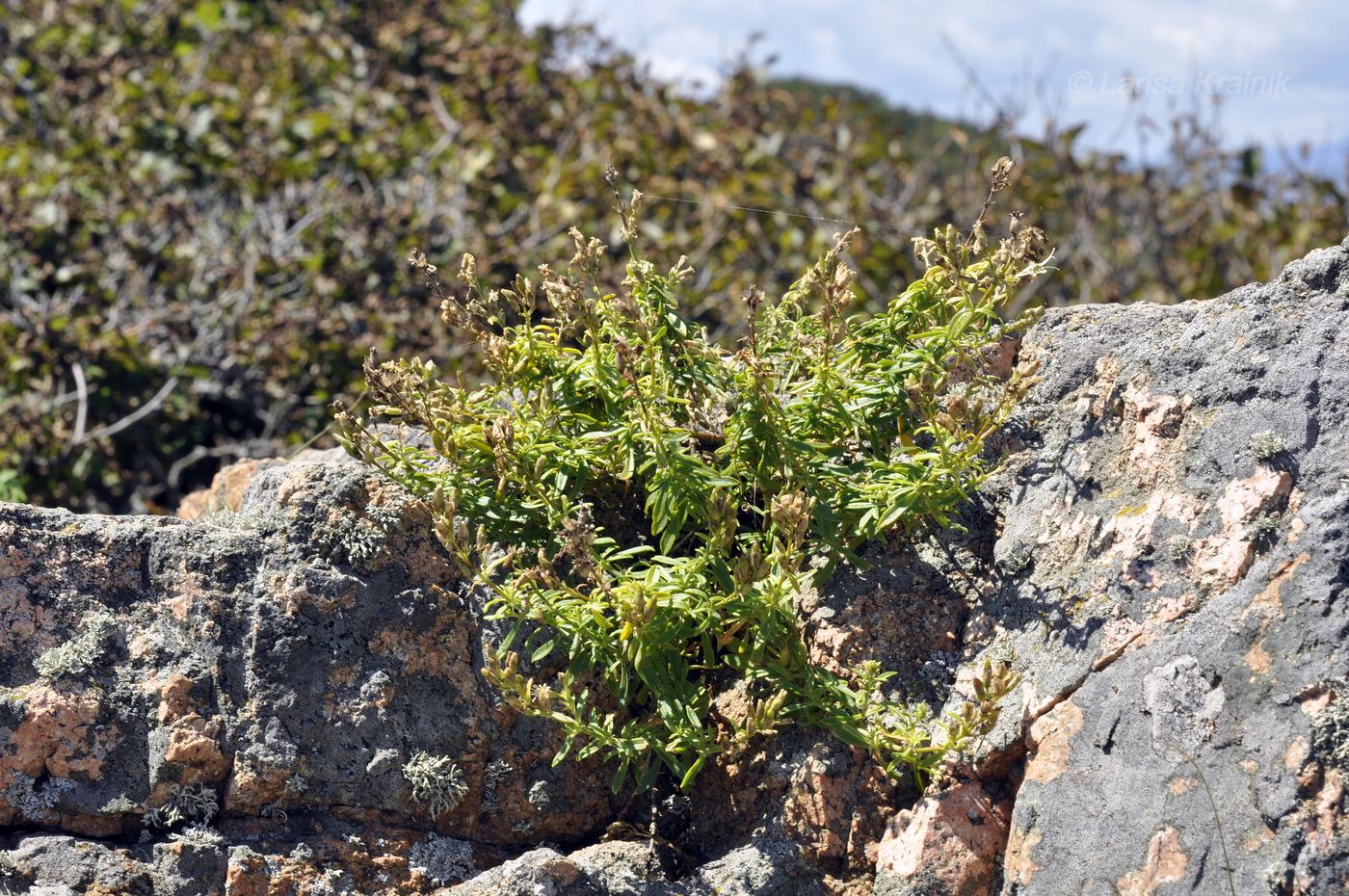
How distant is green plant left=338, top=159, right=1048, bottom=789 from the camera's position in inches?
111

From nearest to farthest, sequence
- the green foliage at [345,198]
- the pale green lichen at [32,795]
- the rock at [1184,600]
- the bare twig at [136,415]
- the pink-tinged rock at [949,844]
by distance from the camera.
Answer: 1. the rock at [1184,600]
2. the pink-tinged rock at [949,844]
3. the pale green lichen at [32,795]
4. the bare twig at [136,415]
5. the green foliage at [345,198]

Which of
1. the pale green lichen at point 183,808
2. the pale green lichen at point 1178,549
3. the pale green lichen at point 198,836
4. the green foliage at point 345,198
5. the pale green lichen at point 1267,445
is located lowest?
the pale green lichen at point 198,836

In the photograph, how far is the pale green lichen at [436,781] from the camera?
309 cm

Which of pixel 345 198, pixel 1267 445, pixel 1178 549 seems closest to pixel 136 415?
pixel 345 198

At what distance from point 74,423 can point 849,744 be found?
4.42 metres

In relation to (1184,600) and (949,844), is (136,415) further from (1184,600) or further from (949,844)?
(1184,600)

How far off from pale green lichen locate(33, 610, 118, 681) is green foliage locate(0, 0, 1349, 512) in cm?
199

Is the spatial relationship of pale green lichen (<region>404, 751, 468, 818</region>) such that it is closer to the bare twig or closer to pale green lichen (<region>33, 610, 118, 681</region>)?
pale green lichen (<region>33, 610, 118, 681</region>)

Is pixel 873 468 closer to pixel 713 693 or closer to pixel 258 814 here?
pixel 713 693

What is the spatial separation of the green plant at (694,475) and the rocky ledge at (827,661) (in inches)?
6.6

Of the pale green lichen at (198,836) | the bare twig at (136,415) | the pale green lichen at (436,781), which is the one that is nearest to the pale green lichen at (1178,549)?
the pale green lichen at (436,781)

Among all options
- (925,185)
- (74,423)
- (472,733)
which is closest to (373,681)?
(472,733)

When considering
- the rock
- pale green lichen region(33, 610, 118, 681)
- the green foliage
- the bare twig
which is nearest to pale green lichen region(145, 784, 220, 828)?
pale green lichen region(33, 610, 118, 681)

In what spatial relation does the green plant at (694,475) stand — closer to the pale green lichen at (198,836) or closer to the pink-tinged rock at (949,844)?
the pink-tinged rock at (949,844)
